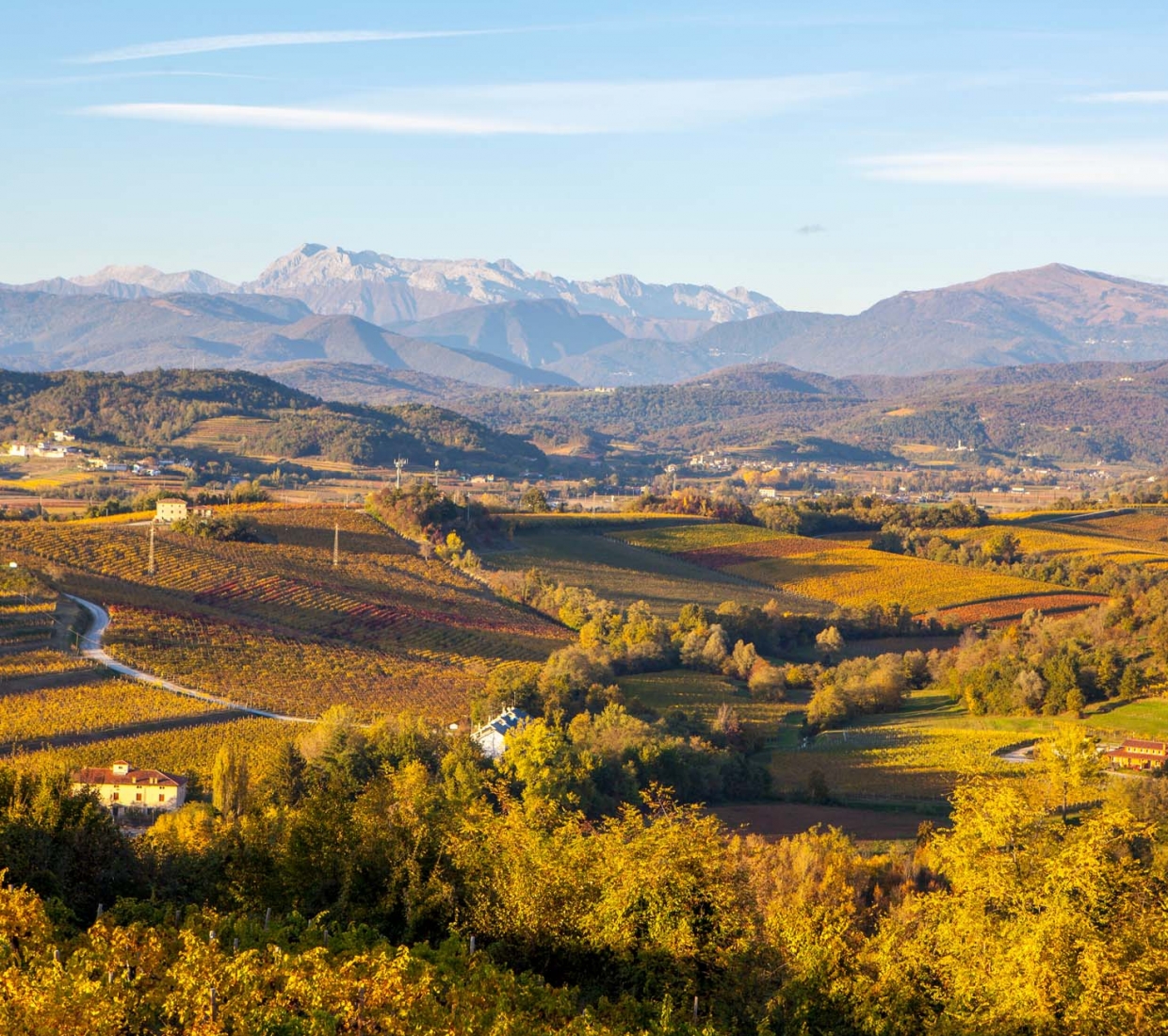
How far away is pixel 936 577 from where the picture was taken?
3691 inches

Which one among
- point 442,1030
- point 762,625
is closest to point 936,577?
point 762,625

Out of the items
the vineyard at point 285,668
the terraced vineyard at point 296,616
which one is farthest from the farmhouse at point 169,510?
the vineyard at point 285,668

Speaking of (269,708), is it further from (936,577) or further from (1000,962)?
(936,577)

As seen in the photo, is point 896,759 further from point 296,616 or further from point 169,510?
point 169,510

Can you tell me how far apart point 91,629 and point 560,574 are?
122ft

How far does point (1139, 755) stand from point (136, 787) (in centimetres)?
3149

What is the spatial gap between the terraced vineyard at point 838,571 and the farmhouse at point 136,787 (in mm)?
52065

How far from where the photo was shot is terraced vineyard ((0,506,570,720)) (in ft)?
173

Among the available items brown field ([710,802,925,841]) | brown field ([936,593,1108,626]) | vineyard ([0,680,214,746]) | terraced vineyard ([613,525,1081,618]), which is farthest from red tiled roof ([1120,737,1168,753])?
terraced vineyard ([613,525,1081,618])

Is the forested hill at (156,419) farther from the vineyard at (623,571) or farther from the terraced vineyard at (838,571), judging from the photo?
the terraced vineyard at (838,571)

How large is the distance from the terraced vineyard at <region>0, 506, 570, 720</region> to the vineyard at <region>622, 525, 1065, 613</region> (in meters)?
22.0

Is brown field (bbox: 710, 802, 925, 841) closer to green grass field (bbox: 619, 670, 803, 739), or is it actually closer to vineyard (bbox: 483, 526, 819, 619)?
green grass field (bbox: 619, 670, 803, 739)

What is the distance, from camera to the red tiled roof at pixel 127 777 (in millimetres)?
36750

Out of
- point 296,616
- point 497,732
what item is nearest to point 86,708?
point 497,732
